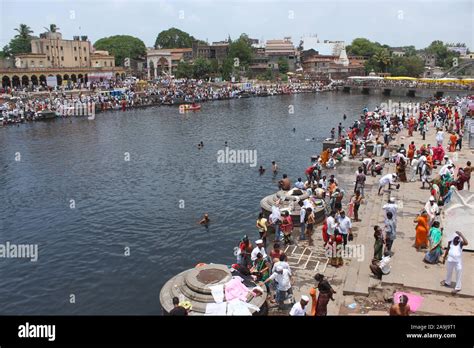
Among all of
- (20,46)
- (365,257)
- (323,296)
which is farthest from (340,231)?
(20,46)

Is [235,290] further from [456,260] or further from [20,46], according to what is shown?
[20,46]

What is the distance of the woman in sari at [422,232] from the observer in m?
12.8

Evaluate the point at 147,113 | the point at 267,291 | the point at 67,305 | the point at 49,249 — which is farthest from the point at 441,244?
the point at 147,113

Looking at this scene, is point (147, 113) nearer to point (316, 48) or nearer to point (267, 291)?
point (267, 291)

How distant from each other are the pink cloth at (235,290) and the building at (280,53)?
10811 cm

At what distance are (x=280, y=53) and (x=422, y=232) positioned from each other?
109449mm

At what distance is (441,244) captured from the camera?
489 inches

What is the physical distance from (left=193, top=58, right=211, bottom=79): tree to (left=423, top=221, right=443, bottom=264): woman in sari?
8782 cm

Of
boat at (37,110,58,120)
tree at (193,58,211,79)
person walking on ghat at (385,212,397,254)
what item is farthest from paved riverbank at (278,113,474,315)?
tree at (193,58,211,79)

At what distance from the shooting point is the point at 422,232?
1286 centimetres

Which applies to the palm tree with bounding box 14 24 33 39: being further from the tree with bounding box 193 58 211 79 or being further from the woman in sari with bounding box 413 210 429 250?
the woman in sari with bounding box 413 210 429 250

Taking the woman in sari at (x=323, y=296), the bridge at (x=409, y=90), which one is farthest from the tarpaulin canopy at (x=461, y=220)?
the bridge at (x=409, y=90)

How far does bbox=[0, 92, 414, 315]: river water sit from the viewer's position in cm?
1425
